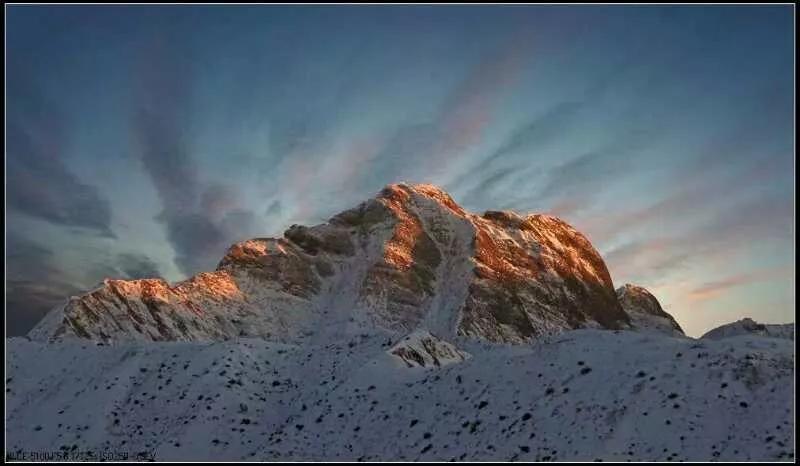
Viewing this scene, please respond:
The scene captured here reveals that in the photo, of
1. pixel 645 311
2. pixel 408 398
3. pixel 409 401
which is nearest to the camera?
pixel 409 401

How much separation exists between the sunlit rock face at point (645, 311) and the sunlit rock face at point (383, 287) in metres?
17.8

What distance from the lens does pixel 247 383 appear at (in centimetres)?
3028

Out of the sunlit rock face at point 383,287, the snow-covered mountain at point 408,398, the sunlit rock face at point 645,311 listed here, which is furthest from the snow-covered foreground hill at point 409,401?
the sunlit rock face at point 645,311

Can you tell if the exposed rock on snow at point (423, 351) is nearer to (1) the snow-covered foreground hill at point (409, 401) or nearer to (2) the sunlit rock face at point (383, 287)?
(1) the snow-covered foreground hill at point (409, 401)

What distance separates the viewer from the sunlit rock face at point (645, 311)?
17350 centimetres

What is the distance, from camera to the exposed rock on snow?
103ft

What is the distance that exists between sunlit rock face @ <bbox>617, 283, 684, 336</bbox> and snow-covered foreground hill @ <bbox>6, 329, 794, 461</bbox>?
154 metres

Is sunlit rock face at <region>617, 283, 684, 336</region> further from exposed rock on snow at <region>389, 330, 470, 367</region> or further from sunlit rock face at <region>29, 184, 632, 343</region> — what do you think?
exposed rock on snow at <region>389, 330, 470, 367</region>

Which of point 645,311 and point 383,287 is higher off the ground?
point 645,311

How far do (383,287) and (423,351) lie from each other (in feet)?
292

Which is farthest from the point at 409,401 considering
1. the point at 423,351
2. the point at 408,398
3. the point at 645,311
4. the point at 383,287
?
the point at 645,311

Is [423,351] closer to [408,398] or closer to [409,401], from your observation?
[408,398]

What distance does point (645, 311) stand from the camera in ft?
625

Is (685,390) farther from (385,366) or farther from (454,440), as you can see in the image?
(385,366)
